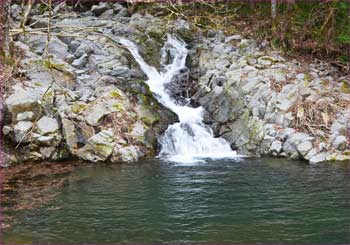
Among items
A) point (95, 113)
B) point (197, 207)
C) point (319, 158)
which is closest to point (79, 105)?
point (95, 113)

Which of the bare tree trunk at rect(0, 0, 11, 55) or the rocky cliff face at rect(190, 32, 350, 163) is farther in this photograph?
the bare tree trunk at rect(0, 0, 11, 55)

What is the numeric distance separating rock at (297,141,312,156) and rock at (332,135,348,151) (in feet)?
1.95

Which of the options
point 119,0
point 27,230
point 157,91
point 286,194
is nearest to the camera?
point 27,230

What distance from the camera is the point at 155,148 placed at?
12477 mm

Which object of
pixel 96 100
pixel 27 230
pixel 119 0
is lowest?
pixel 27 230

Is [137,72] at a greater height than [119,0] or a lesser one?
lesser

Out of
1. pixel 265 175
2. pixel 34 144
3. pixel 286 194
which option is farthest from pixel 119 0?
pixel 286 194

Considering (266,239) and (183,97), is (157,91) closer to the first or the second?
(183,97)

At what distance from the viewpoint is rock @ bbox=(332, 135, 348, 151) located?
11.2m

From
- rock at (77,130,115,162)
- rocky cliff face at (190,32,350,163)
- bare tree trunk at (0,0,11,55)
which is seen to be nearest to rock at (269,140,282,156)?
rocky cliff face at (190,32,350,163)

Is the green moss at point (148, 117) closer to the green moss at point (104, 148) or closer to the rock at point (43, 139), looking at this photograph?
the green moss at point (104, 148)

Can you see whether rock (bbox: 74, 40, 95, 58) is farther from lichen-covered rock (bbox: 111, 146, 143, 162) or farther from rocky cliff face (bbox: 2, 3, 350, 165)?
lichen-covered rock (bbox: 111, 146, 143, 162)

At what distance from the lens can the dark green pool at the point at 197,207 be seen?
635 centimetres

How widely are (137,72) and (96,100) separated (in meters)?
2.52
